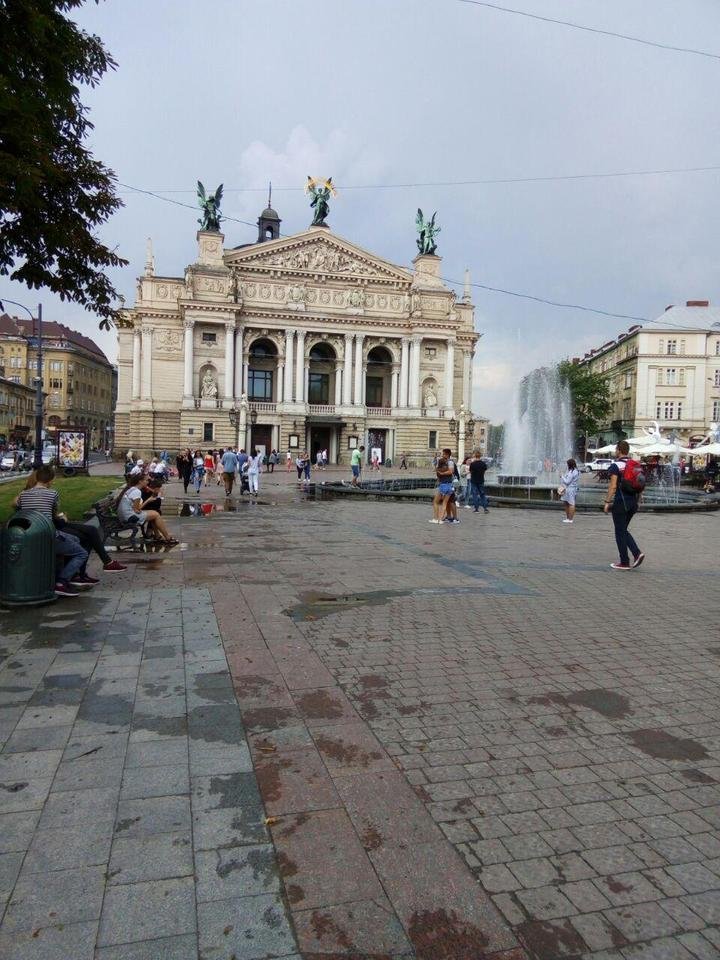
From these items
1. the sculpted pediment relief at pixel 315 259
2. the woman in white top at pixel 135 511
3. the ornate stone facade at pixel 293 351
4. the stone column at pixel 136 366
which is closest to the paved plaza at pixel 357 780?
the woman in white top at pixel 135 511

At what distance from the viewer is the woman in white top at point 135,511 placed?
1088 cm

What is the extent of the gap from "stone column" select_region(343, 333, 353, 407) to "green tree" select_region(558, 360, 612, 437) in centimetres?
2847

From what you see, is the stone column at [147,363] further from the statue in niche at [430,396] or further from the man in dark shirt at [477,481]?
the man in dark shirt at [477,481]

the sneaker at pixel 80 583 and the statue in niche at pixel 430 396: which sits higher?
the statue in niche at pixel 430 396

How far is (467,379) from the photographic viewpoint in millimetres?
64875

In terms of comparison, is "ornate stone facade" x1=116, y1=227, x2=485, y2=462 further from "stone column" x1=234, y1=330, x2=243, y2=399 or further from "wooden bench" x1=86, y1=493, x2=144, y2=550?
"wooden bench" x1=86, y1=493, x2=144, y2=550

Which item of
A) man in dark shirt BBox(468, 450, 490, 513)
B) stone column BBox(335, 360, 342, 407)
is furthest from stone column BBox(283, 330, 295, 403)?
man in dark shirt BBox(468, 450, 490, 513)

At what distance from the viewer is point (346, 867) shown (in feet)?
9.32

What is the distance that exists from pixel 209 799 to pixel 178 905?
76cm

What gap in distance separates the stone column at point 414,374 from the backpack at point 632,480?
50.7 m

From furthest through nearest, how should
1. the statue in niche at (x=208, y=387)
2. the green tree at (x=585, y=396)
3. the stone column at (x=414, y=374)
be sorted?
the green tree at (x=585, y=396), the stone column at (x=414, y=374), the statue in niche at (x=208, y=387)

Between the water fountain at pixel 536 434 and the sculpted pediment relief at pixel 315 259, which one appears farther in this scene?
the sculpted pediment relief at pixel 315 259

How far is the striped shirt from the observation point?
7598 mm

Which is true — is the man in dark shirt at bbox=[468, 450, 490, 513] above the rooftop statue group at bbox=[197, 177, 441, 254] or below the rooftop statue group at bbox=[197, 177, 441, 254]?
below
